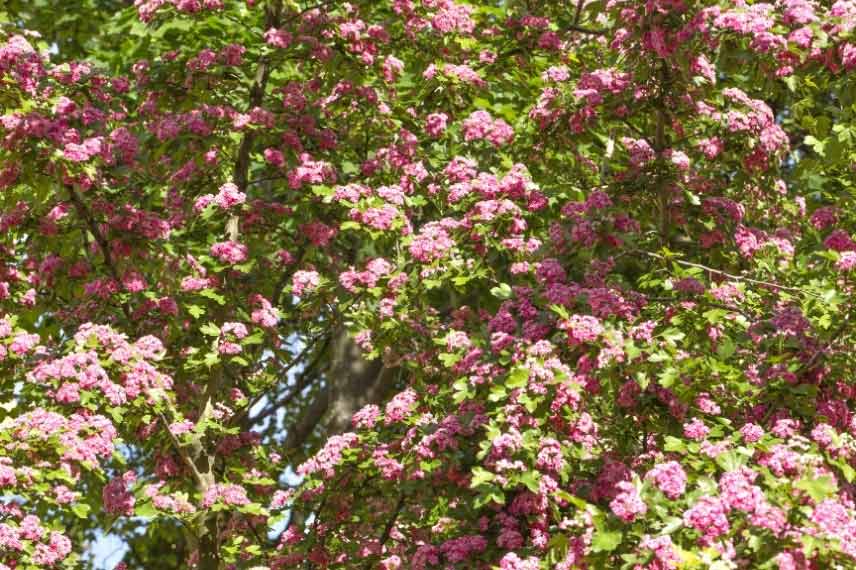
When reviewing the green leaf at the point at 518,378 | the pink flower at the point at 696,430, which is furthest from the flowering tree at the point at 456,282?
the pink flower at the point at 696,430

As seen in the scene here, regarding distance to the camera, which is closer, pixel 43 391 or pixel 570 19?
pixel 43 391

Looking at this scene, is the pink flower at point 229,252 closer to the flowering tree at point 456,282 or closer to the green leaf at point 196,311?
the flowering tree at point 456,282

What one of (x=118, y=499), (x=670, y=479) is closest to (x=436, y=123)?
(x=118, y=499)

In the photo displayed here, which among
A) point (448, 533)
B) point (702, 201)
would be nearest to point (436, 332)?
point (448, 533)

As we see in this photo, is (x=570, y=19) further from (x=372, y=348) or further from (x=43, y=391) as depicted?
Result: (x=43, y=391)

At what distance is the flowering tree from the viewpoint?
7.86m

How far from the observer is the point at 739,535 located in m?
6.81

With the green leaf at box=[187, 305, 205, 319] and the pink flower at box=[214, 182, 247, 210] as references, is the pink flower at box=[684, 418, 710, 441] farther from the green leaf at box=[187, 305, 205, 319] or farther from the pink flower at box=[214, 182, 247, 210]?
the pink flower at box=[214, 182, 247, 210]

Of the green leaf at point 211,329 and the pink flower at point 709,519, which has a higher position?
the green leaf at point 211,329

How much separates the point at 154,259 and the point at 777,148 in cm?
556

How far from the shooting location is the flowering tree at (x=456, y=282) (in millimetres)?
7863

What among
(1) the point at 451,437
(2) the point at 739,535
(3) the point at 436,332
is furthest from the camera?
(3) the point at 436,332

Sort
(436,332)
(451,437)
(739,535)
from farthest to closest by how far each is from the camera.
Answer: (436,332) → (451,437) → (739,535)

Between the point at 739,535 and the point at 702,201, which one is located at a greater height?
the point at 702,201
